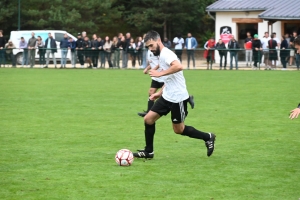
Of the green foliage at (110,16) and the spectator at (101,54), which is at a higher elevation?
the green foliage at (110,16)

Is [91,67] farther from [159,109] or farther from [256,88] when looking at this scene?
[159,109]

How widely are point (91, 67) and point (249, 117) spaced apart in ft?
71.6

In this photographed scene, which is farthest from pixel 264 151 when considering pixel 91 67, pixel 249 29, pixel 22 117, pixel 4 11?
A: pixel 4 11

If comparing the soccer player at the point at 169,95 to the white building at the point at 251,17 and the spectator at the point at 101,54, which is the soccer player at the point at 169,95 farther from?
the white building at the point at 251,17

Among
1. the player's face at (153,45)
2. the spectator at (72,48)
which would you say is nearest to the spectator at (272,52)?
the spectator at (72,48)

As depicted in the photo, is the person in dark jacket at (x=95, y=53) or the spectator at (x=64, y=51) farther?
the spectator at (x=64, y=51)

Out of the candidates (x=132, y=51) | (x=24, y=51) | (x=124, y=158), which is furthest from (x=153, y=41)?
(x=24, y=51)

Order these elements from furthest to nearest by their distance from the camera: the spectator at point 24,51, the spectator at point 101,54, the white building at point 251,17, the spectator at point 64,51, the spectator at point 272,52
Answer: the white building at point 251,17, the spectator at point 24,51, the spectator at point 64,51, the spectator at point 101,54, the spectator at point 272,52

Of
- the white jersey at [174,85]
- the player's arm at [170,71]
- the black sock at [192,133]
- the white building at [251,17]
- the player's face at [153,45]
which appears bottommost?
the black sock at [192,133]

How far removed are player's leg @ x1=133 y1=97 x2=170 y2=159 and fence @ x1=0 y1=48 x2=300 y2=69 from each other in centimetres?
2444

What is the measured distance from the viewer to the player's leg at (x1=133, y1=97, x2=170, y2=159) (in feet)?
32.2

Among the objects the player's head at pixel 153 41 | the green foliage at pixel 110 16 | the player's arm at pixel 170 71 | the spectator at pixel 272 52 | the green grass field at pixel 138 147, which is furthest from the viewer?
the green foliage at pixel 110 16

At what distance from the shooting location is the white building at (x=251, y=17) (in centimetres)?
3982

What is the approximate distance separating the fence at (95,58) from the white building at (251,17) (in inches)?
206
